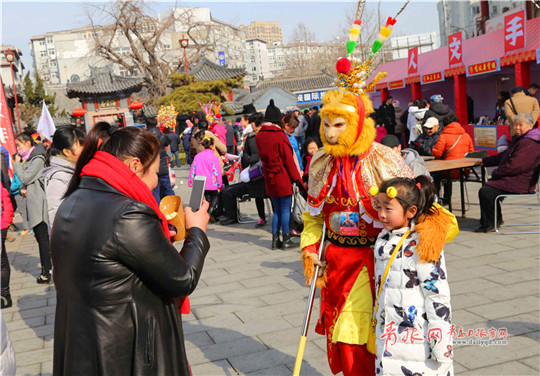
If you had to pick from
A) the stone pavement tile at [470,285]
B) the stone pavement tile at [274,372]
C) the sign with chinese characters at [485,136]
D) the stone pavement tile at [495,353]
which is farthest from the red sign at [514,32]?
the stone pavement tile at [274,372]

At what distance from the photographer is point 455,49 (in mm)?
16531

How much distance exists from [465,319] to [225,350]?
1930 mm

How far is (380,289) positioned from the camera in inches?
114

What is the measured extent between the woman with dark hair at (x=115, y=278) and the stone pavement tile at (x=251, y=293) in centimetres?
357

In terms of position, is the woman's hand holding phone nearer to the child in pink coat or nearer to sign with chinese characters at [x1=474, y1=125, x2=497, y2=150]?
the child in pink coat

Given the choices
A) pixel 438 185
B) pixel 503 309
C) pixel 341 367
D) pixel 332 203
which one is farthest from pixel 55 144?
pixel 438 185

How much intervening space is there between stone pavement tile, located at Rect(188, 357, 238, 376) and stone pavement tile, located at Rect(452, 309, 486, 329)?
1.81 meters

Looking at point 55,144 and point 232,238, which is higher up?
point 55,144

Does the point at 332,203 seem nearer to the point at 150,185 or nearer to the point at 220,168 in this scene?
the point at 150,185

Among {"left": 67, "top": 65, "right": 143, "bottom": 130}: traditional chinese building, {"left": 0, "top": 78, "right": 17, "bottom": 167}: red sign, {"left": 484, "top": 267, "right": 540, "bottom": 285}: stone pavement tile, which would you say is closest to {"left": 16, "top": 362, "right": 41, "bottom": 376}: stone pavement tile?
{"left": 484, "top": 267, "right": 540, "bottom": 285}: stone pavement tile

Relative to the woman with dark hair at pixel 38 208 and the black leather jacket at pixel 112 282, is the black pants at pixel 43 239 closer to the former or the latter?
the woman with dark hair at pixel 38 208

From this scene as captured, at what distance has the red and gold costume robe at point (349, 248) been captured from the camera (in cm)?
313

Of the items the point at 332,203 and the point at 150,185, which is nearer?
the point at 150,185

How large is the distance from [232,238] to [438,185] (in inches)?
129
